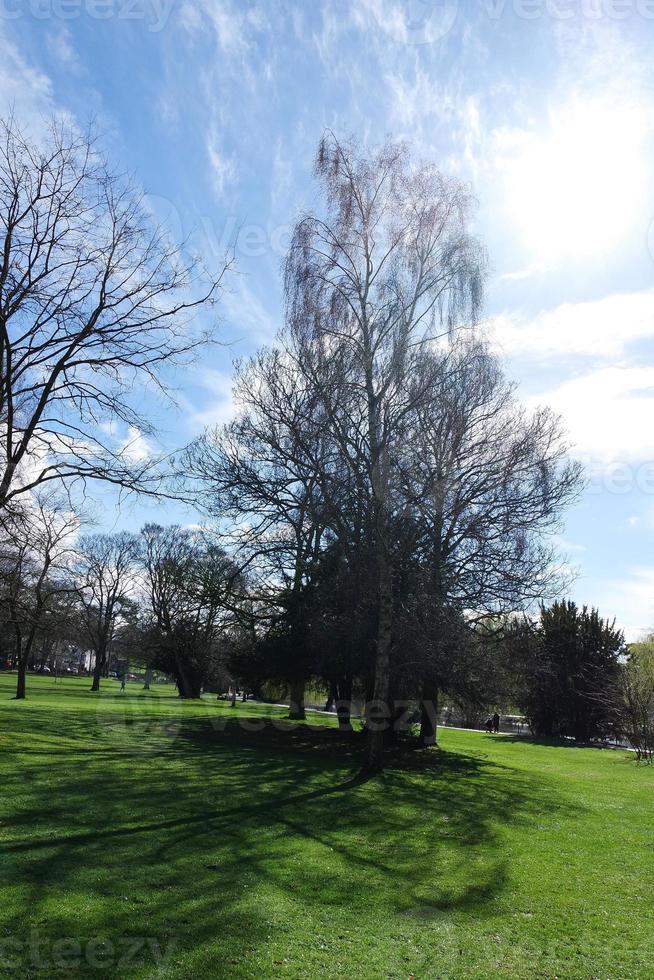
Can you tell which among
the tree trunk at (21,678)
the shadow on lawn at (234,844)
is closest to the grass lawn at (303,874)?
the shadow on lawn at (234,844)

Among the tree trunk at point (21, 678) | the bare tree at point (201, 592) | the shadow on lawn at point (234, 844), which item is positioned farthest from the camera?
the tree trunk at point (21, 678)

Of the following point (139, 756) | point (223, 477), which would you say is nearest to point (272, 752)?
point (139, 756)

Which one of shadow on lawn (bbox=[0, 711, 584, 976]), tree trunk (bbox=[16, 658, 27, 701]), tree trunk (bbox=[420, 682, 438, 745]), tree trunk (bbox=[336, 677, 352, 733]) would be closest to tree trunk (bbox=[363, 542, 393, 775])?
shadow on lawn (bbox=[0, 711, 584, 976])

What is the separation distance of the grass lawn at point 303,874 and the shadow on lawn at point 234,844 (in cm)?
3

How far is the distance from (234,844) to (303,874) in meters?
1.25

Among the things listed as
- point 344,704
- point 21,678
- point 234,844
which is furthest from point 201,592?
point 21,678

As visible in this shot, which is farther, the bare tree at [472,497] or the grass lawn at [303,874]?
the bare tree at [472,497]

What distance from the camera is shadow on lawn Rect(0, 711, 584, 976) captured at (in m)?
5.74

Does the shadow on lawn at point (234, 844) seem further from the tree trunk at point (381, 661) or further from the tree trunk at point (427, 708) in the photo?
the tree trunk at point (427, 708)

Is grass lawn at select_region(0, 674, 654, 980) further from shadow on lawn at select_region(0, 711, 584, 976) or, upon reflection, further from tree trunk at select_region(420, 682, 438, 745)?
tree trunk at select_region(420, 682, 438, 745)

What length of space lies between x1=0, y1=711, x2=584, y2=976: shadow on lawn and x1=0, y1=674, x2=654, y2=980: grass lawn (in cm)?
3

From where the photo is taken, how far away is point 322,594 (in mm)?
19078

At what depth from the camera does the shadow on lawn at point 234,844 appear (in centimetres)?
574

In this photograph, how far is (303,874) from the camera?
289 inches
